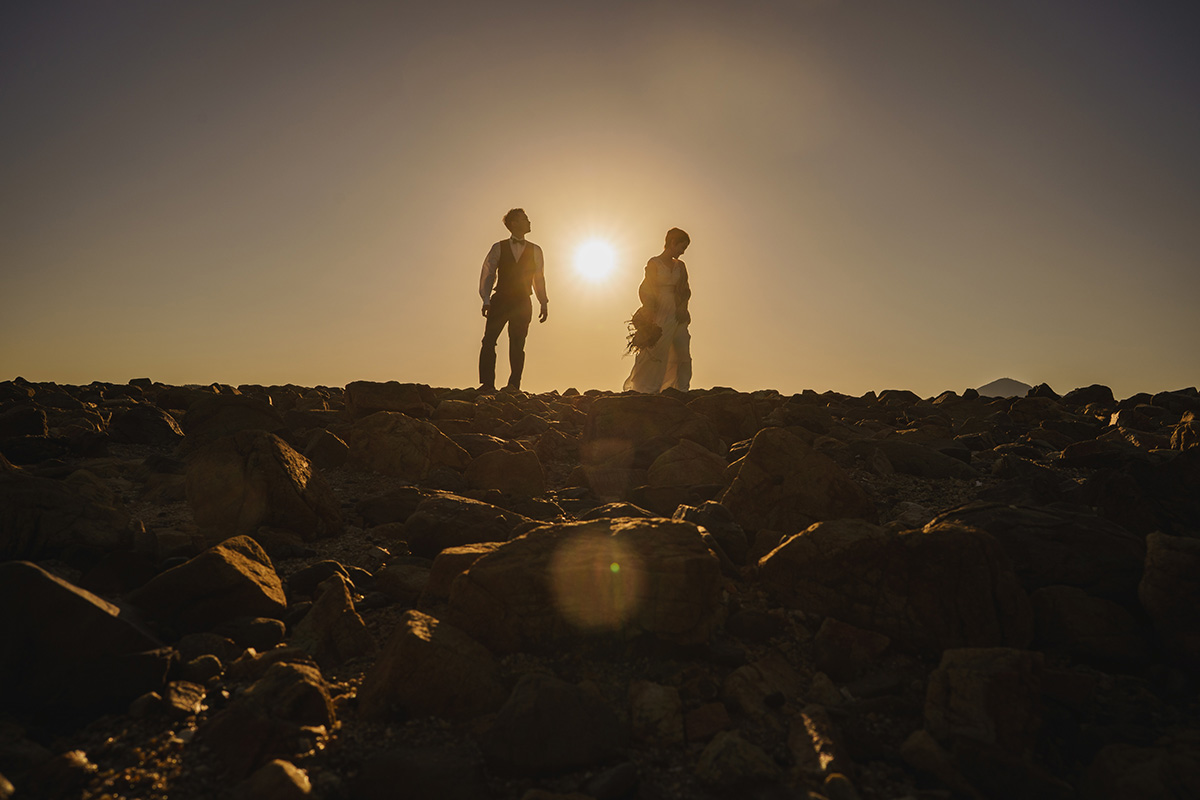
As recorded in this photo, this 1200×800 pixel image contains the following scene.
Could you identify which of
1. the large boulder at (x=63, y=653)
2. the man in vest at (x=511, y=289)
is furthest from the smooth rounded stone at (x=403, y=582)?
the man in vest at (x=511, y=289)

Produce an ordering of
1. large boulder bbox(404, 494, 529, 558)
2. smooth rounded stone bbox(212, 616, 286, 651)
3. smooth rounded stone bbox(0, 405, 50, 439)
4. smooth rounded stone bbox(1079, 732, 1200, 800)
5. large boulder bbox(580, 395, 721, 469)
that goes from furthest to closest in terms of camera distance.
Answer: large boulder bbox(580, 395, 721, 469) → smooth rounded stone bbox(0, 405, 50, 439) → large boulder bbox(404, 494, 529, 558) → smooth rounded stone bbox(212, 616, 286, 651) → smooth rounded stone bbox(1079, 732, 1200, 800)

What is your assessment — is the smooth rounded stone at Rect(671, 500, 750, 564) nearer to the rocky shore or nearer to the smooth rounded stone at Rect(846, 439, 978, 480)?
the rocky shore

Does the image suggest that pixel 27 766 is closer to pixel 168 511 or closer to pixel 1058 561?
pixel 168 511

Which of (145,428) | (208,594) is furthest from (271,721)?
(145,428)

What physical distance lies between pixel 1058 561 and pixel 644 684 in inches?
65.3

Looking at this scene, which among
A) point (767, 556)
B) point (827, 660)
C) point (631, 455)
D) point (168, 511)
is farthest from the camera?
point (631, 455)

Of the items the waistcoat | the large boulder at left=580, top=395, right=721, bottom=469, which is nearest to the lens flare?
the large boulder at left=580, top=395, right=721, bottom=469

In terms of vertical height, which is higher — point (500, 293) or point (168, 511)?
point (500, 293)

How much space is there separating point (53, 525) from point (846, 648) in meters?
3.26

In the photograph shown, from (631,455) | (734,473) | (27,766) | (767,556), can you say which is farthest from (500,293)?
(27,766)

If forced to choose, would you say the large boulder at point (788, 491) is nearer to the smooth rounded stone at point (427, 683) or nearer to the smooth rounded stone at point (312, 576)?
the smooth rounded stone at point (427, 683)

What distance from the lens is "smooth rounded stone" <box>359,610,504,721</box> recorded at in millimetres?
2111

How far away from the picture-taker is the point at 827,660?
2.35 metres

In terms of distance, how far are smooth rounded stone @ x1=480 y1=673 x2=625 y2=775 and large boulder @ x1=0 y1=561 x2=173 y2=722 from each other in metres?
1.09
